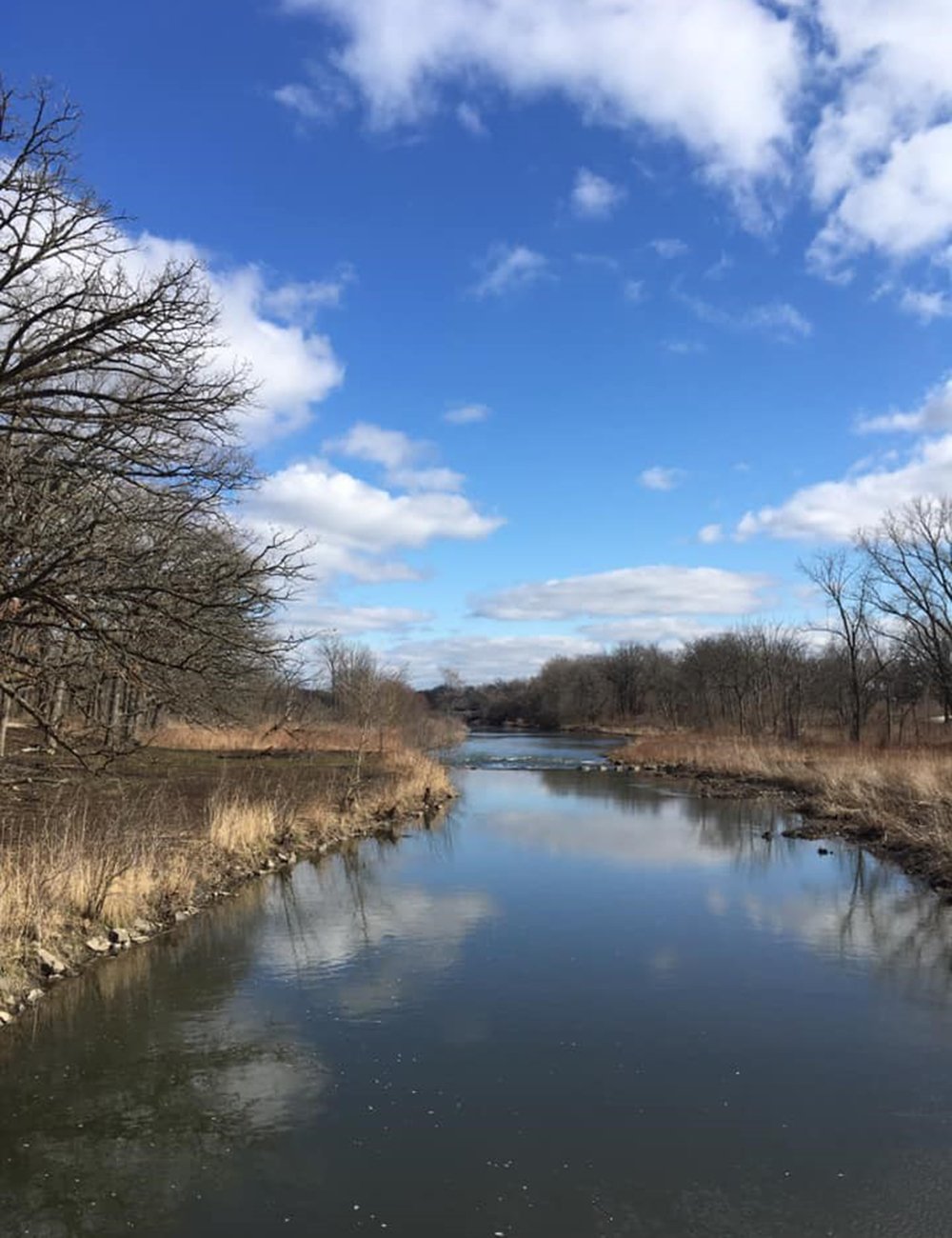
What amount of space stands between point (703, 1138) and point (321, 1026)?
336cm

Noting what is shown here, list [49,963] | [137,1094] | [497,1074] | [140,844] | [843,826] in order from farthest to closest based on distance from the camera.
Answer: [843,826] → [140,844] → [49,963] → [497,1074] → [137,1094]

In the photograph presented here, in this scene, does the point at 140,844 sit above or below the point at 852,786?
below

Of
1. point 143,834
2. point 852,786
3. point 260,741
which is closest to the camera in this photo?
point 143,834

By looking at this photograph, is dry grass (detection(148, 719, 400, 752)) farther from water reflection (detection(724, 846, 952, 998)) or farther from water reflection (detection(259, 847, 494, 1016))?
water reflection (detection(724, 846, 952, 998))

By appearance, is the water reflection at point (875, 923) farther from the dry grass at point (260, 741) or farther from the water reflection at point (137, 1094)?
the dry grass at point (260, 741)

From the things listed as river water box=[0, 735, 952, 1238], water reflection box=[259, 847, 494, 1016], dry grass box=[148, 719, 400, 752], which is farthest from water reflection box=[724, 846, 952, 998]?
dry grass box=[148, 719, 400, 752]

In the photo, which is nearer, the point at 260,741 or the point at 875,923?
the point at 875,923

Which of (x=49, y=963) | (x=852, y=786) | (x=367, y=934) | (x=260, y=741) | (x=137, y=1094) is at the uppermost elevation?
(x=260, y=741)

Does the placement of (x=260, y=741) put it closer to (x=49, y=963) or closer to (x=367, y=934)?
(x=367, y=934)

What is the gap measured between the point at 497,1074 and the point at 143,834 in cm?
689

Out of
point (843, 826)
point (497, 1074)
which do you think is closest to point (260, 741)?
point (843, 826)

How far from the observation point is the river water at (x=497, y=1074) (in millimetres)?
5219

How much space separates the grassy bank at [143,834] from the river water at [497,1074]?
1.62 feet

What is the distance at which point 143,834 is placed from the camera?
12328mm
